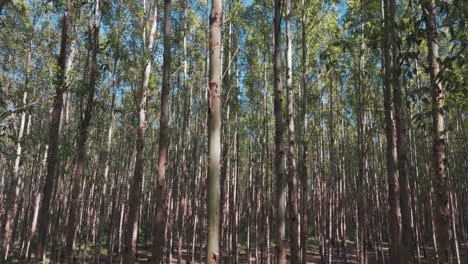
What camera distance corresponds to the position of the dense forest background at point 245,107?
4.27 metres

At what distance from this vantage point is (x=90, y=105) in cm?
678

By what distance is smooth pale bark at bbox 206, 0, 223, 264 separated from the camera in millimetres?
2557

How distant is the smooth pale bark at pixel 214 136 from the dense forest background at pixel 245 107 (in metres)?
0.01

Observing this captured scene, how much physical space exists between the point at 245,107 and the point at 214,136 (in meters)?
18.7

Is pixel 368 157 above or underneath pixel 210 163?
above

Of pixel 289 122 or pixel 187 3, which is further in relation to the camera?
→ pixel 187 3

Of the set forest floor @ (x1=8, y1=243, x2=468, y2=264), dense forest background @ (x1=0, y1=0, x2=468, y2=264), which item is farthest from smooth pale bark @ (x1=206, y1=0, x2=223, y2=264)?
forest floor @ (x1=8, y1=243, x2=468, y2=264)

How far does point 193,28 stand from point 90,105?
12443 mm

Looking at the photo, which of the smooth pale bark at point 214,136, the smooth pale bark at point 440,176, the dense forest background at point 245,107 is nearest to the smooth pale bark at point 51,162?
the dense forest background at point 245,107

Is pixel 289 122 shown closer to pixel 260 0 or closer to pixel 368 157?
pixel 260 0

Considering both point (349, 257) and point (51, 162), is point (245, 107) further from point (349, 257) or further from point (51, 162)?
point (51, 162)

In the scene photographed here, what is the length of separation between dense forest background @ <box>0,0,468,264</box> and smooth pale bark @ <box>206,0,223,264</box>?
0.5 inches

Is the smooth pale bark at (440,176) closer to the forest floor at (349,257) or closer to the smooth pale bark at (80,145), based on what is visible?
the smooth pale bark at (80,145)

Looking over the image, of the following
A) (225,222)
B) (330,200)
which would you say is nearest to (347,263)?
(330,200)
